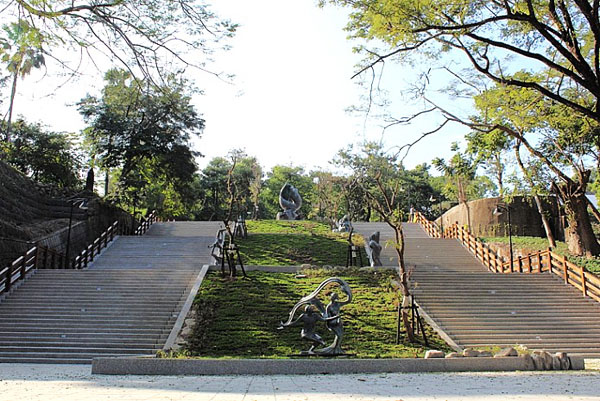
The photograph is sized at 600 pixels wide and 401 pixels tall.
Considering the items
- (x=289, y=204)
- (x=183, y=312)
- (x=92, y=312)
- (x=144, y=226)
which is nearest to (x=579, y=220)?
(x=183, y=312)

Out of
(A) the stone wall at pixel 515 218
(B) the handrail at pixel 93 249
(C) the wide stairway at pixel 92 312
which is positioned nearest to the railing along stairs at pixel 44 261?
(B) the handrail at pixel 93 249

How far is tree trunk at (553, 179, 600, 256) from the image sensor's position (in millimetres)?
19859

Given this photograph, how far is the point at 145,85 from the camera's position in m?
9.47

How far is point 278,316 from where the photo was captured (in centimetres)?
1401

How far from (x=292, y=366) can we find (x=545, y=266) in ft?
49.6

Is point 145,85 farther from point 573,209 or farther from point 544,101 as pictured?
point 573,209

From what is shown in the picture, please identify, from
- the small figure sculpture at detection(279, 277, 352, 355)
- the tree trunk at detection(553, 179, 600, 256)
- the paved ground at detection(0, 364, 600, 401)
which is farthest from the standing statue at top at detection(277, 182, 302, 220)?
the paved ground at detection(0, 364, 600, 401)

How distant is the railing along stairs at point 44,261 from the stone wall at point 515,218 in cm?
1995

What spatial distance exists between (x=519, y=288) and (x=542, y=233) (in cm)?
1267

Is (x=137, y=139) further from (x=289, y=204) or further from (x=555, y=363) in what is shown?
(x=555, y=363)

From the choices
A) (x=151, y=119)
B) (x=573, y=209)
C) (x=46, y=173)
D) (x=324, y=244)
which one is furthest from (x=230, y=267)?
(x=46, y=173)

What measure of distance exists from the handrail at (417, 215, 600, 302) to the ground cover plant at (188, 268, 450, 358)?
549 cm

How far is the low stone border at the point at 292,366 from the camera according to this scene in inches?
318

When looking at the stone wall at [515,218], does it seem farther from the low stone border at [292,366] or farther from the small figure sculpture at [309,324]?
the small figure sculpture at [309,324]
